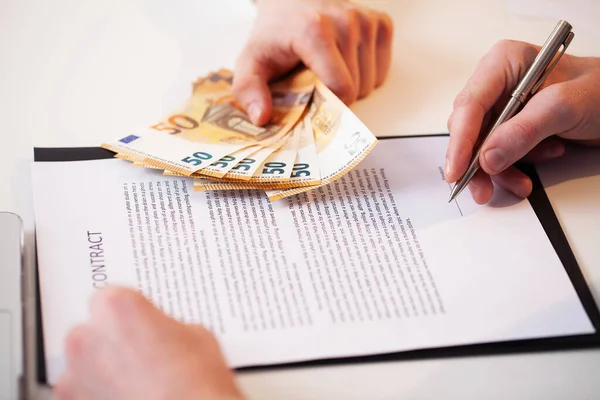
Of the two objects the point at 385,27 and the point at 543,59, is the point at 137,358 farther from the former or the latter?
the point at 385,27

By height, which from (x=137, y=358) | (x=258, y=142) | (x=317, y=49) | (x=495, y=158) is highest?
(x=317, y=49)

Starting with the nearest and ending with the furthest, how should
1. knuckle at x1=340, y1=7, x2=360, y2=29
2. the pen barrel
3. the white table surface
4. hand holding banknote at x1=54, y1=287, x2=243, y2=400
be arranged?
hand holding banknote at x1=54, y1=287, x2=243, y2=400, the white table surface, the pen barrel, knuckle at x1=340, y1=7, x2=360, y2=29

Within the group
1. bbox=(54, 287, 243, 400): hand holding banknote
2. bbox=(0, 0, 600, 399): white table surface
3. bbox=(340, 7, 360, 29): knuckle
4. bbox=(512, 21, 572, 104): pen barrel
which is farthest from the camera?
bbox=(340, 7, 360, 29): knuckle

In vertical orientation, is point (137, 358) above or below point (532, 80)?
below

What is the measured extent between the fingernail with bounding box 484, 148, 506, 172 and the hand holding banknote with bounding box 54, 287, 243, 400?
0.39 metres

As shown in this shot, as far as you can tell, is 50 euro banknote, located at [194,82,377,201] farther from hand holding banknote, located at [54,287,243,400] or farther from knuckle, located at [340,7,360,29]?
hand holding banknote, located at [54,287,243,400]

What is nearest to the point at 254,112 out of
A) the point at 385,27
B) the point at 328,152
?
the point at 328,152

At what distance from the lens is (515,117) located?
2.42 ft

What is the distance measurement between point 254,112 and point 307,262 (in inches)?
11.6

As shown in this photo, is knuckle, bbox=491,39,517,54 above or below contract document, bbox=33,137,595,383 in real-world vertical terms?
above

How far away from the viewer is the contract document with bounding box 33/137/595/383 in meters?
0.59

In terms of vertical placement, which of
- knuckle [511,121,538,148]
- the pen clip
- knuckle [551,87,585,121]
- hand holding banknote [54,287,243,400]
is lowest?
hand holding banknote [54,287,243,400]

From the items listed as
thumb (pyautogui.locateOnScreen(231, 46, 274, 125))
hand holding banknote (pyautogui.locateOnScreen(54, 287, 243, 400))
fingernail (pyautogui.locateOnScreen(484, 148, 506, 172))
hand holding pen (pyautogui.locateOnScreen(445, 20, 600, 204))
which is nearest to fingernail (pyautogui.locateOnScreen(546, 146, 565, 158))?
hand holding pen (pyautogui.locateOnScreen(445, 20, 600, 204))

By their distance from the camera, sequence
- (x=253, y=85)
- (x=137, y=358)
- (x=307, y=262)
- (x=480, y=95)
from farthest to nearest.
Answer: (x=253, y=85), (x=480, y=95), (x=307, y=262), (x=137, y=358)
